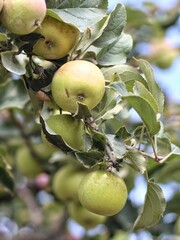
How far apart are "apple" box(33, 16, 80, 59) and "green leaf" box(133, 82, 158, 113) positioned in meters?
0.13

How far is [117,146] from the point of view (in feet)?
3.20

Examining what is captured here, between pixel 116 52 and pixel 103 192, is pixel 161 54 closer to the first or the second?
pixel 116 52

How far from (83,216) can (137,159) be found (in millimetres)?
718

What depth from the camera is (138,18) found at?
2004mm

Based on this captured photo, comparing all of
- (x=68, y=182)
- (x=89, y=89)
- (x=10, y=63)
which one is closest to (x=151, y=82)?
(x=89, y=89)

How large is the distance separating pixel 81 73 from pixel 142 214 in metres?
0.30

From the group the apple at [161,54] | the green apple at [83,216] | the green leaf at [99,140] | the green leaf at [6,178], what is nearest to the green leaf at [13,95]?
the green leaf at [6,178]

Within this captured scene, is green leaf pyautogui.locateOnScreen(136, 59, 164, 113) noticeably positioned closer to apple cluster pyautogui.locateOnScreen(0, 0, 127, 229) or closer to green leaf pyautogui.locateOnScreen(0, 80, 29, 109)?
apple cluster pyautogui.locateOnScreen(0, 0, 127, 229)

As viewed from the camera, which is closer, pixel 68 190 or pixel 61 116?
pixel 61 116

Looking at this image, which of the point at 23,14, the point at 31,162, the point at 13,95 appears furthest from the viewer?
the point at 31,162

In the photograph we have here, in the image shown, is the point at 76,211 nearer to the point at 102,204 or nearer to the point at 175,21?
the point at 102,204

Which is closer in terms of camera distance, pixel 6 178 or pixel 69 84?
pixel 69 84

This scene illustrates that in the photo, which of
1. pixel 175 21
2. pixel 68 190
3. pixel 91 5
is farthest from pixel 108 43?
pixel 175 21

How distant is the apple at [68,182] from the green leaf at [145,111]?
0.65 metres
